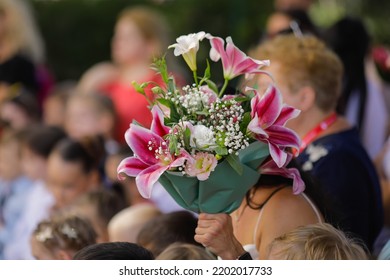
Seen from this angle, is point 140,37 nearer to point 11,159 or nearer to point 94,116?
point 94,116

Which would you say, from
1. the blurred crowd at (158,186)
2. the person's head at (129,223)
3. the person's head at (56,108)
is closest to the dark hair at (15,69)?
the blurred crowd at (158,186)

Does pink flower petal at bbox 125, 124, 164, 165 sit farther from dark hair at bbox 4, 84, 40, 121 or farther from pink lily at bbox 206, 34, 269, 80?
dark hair at bbox 4, 84, 40, 121

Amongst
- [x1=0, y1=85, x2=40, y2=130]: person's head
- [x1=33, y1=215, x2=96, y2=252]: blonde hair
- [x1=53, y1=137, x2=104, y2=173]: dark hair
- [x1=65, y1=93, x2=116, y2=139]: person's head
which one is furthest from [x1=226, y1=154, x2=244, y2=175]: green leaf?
[x1=0, y1=85, x2=40, y2=130]: person's head

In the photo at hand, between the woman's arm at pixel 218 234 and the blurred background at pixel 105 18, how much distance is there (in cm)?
705

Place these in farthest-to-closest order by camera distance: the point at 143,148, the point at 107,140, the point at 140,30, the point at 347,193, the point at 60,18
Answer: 1. the point at 60,18
2. the point at 140,30
3. the point at 107,140
4. the point at 347,193
5. the point at 143,148

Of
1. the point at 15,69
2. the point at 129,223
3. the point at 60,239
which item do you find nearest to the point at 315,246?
the point at 60,239

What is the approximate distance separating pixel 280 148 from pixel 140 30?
4.67m

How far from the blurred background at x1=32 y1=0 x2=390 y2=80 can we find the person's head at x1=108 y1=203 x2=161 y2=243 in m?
5.36

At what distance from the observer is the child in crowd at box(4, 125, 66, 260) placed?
6.00 m

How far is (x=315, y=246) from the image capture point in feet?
10.7

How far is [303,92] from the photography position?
14.2 ft

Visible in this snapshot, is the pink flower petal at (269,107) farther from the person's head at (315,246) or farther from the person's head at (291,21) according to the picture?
the person's head at (291,21)

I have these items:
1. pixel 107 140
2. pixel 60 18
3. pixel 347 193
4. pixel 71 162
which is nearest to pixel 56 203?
pixel 71 162
